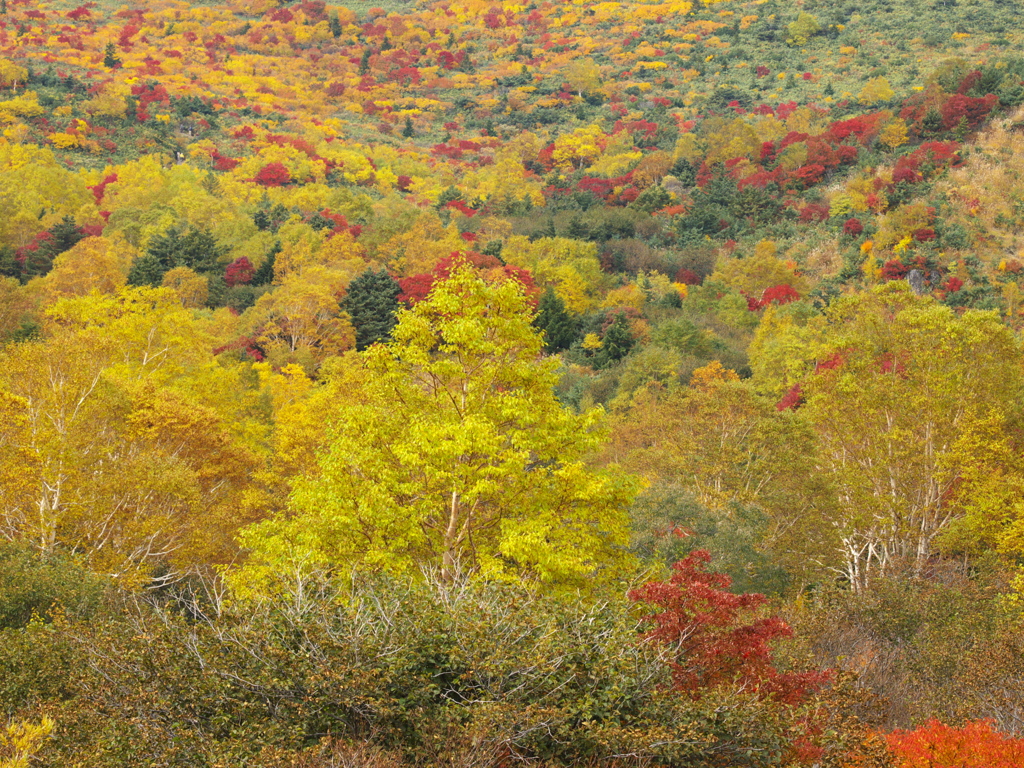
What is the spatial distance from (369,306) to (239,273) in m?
15.2

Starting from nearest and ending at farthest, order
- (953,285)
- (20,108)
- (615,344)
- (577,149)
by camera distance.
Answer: (953,285)
(615,344)
(20,108)
(577,149)

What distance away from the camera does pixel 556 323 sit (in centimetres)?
5903

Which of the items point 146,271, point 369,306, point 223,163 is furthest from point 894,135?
point 223,163

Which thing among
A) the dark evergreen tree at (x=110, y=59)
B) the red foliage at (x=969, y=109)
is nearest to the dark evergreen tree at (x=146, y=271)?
the red foliage at (x=969, y=109)

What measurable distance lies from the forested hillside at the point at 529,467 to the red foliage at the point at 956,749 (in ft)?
0.20

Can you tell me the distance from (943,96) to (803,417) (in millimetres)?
58972

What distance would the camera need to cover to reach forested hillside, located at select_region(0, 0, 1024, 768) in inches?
410

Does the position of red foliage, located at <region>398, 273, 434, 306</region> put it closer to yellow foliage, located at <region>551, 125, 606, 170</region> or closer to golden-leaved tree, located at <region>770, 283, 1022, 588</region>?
golden-leaved tree, located at <region>770, 283, 1022, 588</region>

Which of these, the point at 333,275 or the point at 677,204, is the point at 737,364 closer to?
the point at 333,275

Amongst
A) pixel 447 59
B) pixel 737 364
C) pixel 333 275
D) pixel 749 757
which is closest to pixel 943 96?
pixel 737 364

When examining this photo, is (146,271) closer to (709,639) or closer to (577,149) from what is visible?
(709,639)

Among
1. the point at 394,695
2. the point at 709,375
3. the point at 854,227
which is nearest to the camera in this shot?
the point at 394,695

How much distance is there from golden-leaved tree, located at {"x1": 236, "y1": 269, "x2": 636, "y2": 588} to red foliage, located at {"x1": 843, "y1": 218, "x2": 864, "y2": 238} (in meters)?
55.6

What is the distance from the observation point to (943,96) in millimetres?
77688
